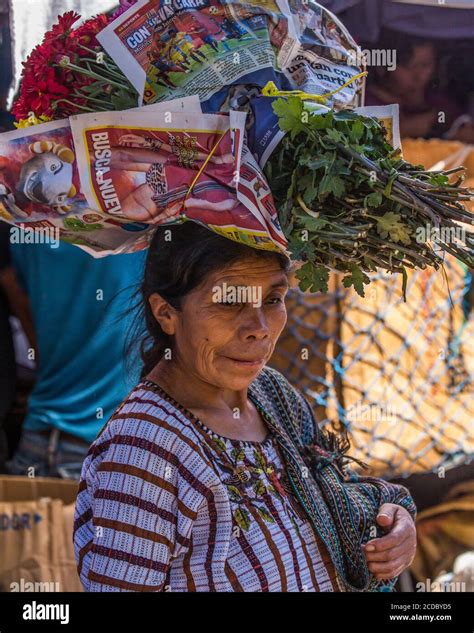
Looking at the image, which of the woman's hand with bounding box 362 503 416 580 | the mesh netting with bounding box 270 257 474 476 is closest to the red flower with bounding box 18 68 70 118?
the woman's hand with bounding box 362 503 416 580

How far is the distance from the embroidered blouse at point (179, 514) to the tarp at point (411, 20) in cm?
212

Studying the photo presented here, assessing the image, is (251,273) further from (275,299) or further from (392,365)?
(392,365)

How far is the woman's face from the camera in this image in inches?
78.5

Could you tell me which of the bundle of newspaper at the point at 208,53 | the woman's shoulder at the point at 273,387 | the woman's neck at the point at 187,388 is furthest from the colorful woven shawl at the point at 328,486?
the bundle of newspaper at the point at 208,53

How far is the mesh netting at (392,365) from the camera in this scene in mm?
→ 4074

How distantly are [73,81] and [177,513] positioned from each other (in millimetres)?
878

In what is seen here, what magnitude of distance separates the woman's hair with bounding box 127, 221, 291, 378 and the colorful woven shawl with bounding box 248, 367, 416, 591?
1.03 feet

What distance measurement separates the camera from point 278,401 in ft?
7.54

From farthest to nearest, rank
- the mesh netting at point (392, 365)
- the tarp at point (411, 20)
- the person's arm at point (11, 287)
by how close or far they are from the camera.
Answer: the mesh netting at point (392, 365) < the person's arm at point (11, 287) < the tarp at point (411, 20)

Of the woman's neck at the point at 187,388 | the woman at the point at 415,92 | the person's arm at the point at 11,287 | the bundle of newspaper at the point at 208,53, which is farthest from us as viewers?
the person's arm at the point at 11,287

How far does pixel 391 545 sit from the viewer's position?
2.16 meters

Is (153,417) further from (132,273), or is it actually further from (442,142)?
(442,142)

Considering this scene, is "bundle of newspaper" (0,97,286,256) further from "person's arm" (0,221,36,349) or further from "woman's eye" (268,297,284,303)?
"person's arm" (0,221,36,349)

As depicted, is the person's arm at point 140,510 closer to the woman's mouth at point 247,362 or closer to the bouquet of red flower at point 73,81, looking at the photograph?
the woman's mouth at point 247,362
